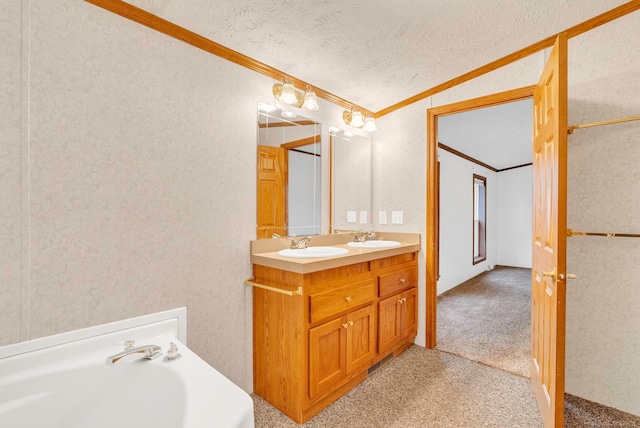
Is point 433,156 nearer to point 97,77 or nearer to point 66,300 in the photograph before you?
point 97,77

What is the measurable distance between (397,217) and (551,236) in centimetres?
137

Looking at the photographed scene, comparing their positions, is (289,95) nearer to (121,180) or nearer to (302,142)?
(302,142)

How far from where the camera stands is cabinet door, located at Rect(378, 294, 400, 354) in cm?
212

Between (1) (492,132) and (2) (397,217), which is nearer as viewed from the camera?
(2) (397,217)

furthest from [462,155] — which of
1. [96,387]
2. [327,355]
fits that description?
[96,387]

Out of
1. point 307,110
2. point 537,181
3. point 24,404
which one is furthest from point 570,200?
point 24,404

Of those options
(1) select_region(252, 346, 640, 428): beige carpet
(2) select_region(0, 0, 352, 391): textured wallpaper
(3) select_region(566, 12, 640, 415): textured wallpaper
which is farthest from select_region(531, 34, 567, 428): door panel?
(2) select_region(0, 0, 352, 391): textured wallpaper

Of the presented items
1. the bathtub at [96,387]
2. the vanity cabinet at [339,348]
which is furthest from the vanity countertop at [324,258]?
the bathtub at [96,387]

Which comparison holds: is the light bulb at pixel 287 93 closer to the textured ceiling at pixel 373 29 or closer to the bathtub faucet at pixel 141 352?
the textured ceiling at pixel 373 29

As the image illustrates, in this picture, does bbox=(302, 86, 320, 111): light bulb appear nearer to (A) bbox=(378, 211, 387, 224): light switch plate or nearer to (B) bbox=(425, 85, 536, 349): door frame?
(B) bbox=(425, 85, 536, 349): door frame

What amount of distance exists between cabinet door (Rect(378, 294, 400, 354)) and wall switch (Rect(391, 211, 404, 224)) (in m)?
0.73

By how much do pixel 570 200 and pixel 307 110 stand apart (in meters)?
1.91

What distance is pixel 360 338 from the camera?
6.41 feet

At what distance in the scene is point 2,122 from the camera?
1.09 metres
